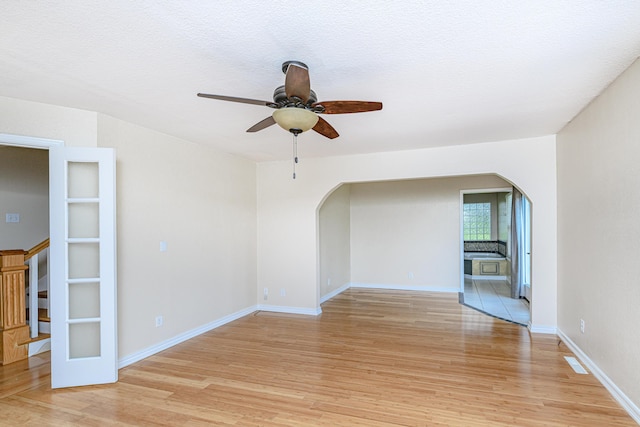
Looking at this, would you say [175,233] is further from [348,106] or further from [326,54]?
[326,54]

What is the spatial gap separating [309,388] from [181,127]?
2.85m

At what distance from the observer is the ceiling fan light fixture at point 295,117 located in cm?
210

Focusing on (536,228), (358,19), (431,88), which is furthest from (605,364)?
(358,19)

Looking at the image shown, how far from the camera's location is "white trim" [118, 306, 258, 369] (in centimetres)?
339

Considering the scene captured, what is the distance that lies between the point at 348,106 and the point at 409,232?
5315 mm

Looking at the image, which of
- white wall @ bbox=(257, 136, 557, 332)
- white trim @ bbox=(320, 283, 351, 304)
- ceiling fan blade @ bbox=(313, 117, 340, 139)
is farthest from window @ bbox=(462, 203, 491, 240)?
ceiling fan blade @ bbox=(313, 117, 340, 139)

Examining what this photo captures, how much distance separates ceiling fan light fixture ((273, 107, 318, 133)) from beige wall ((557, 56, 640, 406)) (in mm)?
2160

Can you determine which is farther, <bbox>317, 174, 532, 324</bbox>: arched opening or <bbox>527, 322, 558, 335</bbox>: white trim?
<bbox>317, 174, 532, 324</bbox>: arched opening

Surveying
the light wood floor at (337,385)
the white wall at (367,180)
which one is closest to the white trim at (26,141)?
the light wood floor at (337,385)

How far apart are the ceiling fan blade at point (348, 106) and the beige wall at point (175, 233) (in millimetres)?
2274

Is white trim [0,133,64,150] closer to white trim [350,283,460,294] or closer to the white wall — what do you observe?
the white wall

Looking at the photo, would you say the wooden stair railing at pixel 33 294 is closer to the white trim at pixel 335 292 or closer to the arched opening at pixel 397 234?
the white trim at pixel 335 292

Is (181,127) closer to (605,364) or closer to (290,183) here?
(290,183)

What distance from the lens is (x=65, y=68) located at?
224 cm
